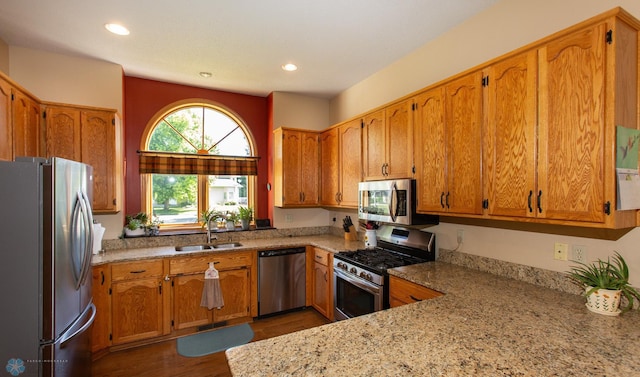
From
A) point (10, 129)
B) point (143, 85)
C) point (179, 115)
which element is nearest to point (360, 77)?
point (179, 115)

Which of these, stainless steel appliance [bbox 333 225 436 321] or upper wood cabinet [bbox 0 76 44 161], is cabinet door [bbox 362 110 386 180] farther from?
upper wood cabinet [bbox 0 76 44 161]

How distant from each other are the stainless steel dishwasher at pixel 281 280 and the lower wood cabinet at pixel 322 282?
0.14m

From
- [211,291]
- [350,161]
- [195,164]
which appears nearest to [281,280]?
[211,291]

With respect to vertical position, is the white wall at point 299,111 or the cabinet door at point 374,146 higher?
the white wall at point 299,111

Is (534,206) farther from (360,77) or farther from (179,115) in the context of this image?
(179,115)

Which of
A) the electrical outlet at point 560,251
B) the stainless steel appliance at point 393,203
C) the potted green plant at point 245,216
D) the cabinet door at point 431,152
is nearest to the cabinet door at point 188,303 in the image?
the potted green plant at point 245,216

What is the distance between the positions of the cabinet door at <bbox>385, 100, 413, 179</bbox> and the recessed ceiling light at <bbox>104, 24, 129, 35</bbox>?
2391 millimetres

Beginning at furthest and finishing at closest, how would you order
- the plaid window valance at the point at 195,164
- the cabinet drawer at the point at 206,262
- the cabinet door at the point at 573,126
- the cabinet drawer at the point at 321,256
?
1. the plaid window valance at the point at 195,164
2. the cabinet drawer at the point at 321,256
3. the cabinet drawer at the point at 206,262
4. the cabinet door at the point at 573,126

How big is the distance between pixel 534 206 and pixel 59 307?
112 inches

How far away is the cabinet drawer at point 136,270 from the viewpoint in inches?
112

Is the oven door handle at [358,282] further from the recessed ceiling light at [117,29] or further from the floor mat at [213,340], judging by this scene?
the recessed ceiling light at [117,29]

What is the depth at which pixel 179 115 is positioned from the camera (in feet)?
13.0

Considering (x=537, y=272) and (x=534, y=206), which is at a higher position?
(x=534, y=206)

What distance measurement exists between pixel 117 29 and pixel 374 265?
2.96 metres
